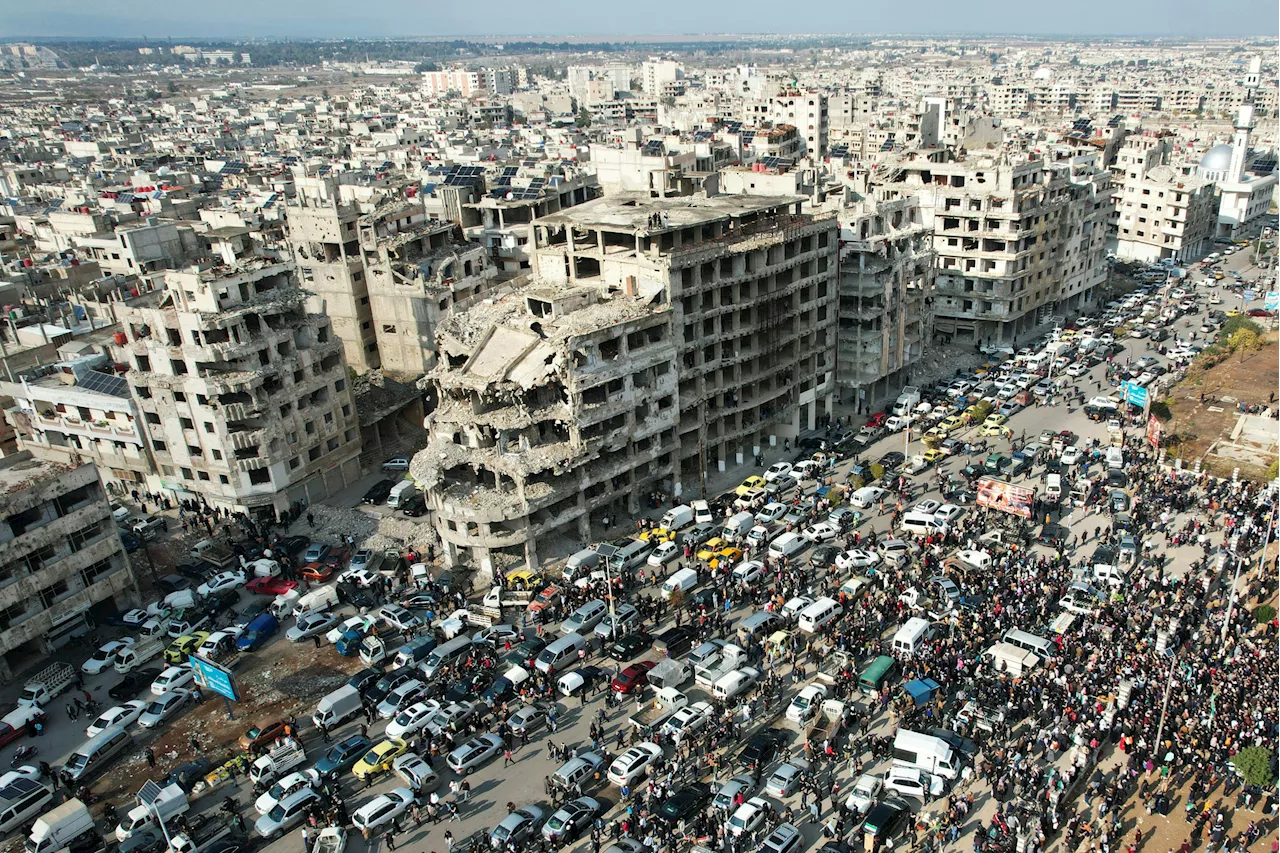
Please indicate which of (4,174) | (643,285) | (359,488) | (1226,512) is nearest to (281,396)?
(359,488)

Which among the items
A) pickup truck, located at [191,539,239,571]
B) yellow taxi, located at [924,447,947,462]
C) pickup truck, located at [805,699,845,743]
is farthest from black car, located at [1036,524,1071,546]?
pickup truck, located at [191,539,239,571]

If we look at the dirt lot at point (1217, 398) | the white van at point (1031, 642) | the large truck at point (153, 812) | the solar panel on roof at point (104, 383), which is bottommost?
the dirt lot at point (1217, 398)

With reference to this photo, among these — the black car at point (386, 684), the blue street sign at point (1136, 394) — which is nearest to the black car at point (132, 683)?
the black car at point (386, 684)

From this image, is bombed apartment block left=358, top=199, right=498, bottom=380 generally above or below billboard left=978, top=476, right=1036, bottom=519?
above

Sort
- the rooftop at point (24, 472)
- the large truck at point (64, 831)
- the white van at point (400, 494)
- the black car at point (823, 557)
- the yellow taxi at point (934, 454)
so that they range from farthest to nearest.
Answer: the yellow taxi at point (934, 454)
the white van at point (400, 494)
the black car at point (823, 557)
the rooftop at point (24, 472)
the large truck at point (64, 831)

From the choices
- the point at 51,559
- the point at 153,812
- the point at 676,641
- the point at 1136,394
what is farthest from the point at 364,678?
the point at 1136,394

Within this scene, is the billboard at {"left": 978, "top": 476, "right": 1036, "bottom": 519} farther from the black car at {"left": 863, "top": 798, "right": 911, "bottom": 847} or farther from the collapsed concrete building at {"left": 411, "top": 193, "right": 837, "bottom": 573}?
the black car at {"left": 863, "top": 798, "right": 911, "bottom": 847}

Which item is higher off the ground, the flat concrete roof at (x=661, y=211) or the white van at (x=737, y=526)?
the flat concrete roof at (x=661, y=211)

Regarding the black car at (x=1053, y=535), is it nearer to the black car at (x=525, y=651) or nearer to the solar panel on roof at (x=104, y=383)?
the black car at (x=525, y=651)
